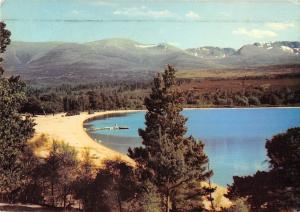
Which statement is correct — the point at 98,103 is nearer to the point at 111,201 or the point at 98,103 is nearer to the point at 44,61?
the point at 44,61

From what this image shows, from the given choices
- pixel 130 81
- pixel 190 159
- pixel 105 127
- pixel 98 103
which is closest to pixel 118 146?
pixel 98 103

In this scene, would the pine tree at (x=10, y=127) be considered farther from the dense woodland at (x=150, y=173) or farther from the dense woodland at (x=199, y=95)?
the dense woodland at (x=199, y=95)

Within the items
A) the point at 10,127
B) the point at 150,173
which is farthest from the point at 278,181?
the point at 10,127

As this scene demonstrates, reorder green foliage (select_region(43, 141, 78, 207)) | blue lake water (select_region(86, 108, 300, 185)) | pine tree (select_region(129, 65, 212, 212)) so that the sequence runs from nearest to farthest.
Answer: pine tree (select_region(129, 65, 212, 212)), green foliage (select_region(43, 141, 78, 207)), blue lake water (select_region(86, 108, 300, 185))

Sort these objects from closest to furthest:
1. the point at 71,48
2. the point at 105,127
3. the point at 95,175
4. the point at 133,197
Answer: the point at 133,197 → the point at 95,175 → the point at 71,48 → the point at 105,127

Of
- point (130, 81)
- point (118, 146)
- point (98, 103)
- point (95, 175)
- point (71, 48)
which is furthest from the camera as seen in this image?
point (118, 146)

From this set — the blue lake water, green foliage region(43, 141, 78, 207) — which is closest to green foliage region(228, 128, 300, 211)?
the blue lake water

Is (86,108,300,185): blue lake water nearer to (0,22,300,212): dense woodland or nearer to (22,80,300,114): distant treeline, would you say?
(22,80,300,114): distant treeline

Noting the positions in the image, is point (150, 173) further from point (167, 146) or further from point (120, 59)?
point (120, 59)
